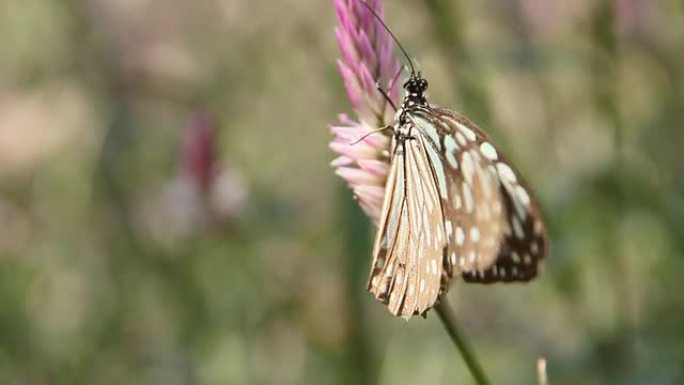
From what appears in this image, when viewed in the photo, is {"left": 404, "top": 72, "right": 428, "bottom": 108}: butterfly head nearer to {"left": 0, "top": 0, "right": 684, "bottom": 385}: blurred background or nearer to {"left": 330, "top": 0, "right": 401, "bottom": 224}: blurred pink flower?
{"left": 330, "top": 0, "right": 401, "bottom": 224}: blurred pink flower

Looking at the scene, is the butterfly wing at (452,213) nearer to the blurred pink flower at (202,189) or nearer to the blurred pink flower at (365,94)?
the blurred pink flower at (365,94)

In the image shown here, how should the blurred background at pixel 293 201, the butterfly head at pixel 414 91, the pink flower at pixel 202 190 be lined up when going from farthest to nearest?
the pink flower at pixel 202 190
the blurred background at pixel 293 201
the butterfly head at pixel 414 91

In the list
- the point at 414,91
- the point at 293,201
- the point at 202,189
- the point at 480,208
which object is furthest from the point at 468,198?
the point at 293,201

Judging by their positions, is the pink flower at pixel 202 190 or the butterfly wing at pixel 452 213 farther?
the pink flower at pixel 202 190

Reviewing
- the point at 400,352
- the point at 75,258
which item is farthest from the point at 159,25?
the point at 400,352

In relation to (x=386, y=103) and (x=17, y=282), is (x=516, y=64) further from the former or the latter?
(x=17, y=282)

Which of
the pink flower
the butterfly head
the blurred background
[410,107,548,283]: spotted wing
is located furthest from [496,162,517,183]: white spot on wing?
the pink flower

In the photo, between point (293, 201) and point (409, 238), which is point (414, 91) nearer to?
point (409, 238)

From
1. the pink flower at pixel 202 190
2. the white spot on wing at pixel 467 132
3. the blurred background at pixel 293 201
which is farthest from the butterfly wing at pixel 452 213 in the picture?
the pink flower at pixel 202 190
